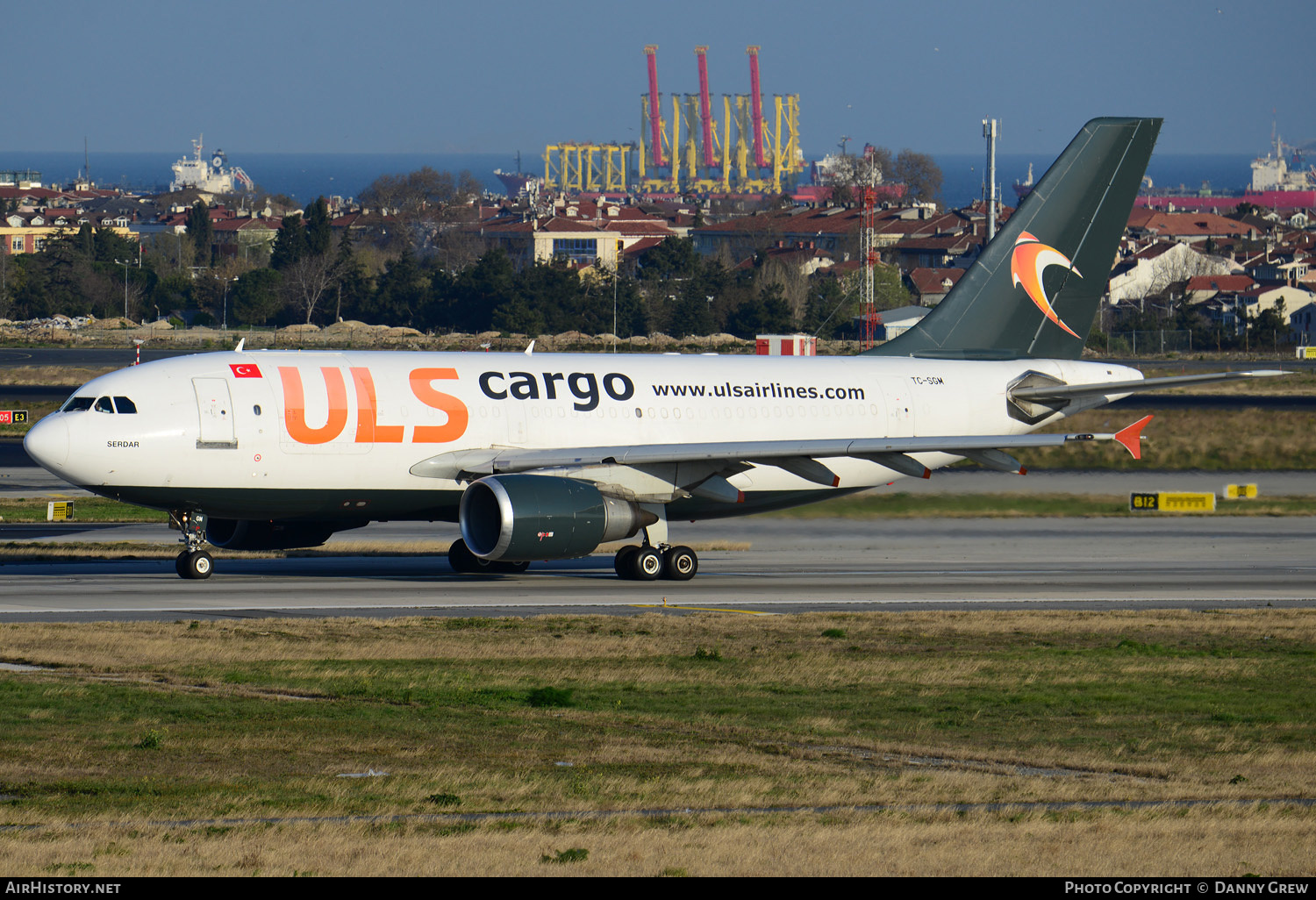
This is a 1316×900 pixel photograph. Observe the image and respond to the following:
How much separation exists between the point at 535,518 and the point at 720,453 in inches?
195

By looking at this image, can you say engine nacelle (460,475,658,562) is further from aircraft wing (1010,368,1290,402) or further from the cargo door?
aircraft wing (1010,368,1290,402)

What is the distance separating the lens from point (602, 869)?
1330cm

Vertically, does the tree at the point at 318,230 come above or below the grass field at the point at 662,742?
above

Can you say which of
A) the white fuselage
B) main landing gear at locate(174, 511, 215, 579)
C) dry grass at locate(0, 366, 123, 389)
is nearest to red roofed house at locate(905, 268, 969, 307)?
dry grass at locate(0, 366, 123, 389)

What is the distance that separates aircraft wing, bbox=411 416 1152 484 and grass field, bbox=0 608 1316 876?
17.8 ft

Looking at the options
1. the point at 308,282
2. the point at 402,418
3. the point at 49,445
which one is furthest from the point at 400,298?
the point at 49,445

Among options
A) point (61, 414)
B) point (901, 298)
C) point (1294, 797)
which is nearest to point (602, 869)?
point (1294, 797)

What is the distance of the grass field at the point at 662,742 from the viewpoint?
13.9m

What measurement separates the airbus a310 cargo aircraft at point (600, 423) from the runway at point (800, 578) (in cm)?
144

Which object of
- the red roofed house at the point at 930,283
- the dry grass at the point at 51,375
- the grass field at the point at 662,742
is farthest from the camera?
the red roofed house at the point at 930,283

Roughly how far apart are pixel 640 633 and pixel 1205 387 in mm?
71829

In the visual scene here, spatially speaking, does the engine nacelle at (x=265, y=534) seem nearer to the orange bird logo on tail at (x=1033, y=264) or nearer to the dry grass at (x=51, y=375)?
the orange bird logo on tail at (x=1033, y=264)

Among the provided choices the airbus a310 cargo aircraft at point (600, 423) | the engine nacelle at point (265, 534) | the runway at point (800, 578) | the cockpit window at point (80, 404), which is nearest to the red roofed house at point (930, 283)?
the runway at point (800, 578)
